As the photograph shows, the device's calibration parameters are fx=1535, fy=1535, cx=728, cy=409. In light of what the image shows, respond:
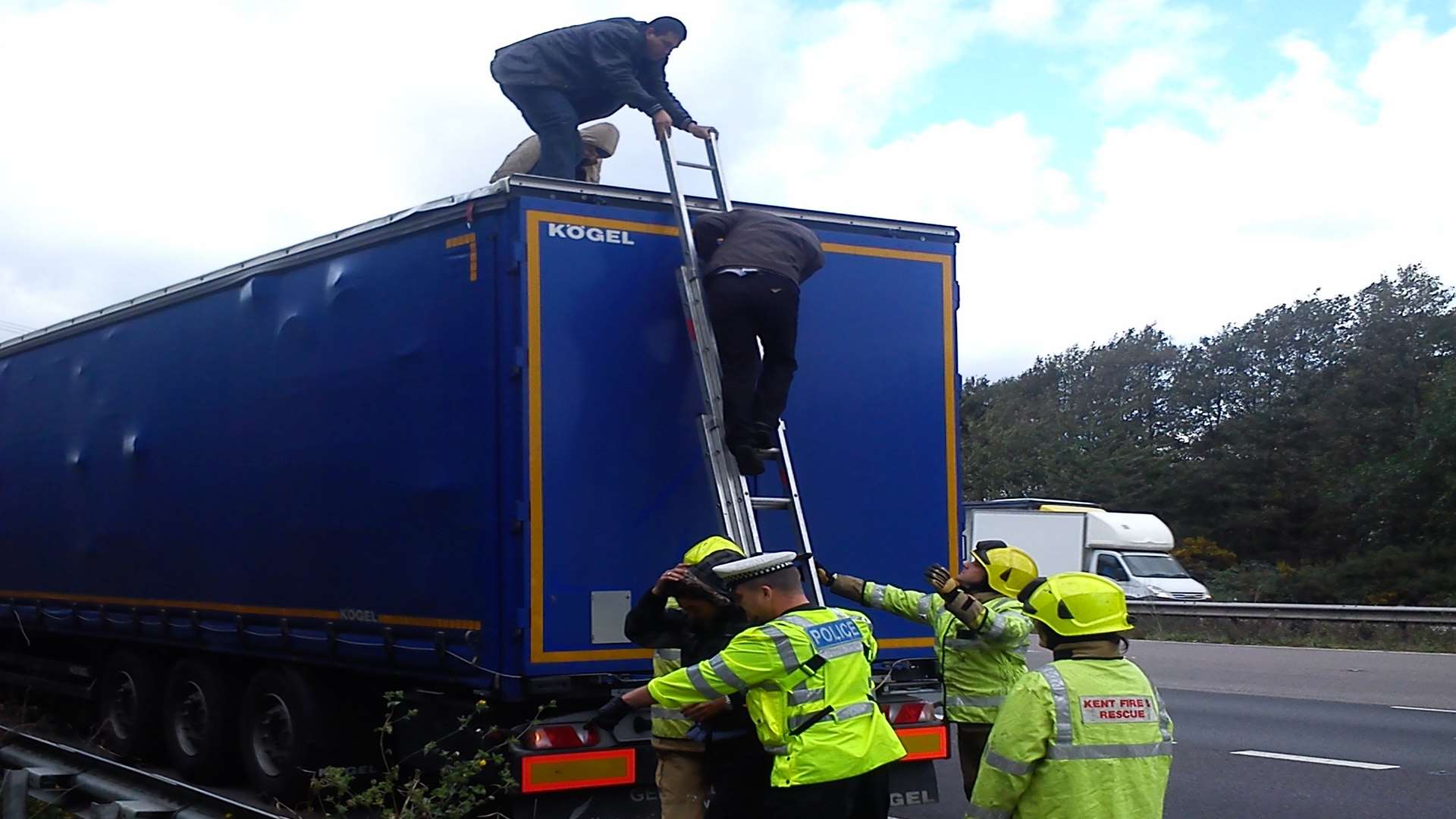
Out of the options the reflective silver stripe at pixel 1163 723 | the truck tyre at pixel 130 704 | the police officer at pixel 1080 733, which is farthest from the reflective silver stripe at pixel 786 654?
the truck tyre at pixel 130 704

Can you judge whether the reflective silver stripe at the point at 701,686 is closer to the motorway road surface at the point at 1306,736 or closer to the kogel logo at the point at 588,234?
the kogel logo at the point at 588,234

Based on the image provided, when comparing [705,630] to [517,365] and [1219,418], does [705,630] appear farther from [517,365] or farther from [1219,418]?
[1219,418]

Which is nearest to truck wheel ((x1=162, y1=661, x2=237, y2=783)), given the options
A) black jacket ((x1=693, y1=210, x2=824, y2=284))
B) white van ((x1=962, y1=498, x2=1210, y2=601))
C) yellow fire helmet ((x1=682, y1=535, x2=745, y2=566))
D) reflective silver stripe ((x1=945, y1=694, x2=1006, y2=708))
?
black jacket ((x1=693, y1=210, x2=824, y2=284))

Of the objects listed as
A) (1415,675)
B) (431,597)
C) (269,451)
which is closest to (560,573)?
(431,597)

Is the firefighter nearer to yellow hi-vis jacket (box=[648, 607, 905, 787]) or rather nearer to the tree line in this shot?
yellow hi-vis jacket (box=[648, 607, 905, 787])

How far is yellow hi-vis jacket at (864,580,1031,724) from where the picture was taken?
6.48 meters

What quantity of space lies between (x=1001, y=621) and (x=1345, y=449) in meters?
47.3

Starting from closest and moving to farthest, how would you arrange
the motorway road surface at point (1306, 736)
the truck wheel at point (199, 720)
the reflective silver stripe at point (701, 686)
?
the reflective silver stripe at point (701, 686) → the truck wheel at point (199, 720) → the motorway road surface at point (1306, 736)

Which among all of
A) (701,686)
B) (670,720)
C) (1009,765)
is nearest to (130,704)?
(670,720)

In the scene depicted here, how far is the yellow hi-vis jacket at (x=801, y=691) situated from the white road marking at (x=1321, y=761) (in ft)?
23.9

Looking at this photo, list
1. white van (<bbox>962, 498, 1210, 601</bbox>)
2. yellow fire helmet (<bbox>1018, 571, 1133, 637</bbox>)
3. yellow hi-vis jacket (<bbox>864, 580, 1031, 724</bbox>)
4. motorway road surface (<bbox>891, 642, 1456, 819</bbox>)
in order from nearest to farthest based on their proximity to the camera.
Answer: yellow fire helmet (<bbox>1018, 571, 1133, 637</bbox>) < yellow hi-vis jacket (<bbox>864, 580, 1031, 724</bbox>) < motorway road surface (<bbox>891, 642, 1456, 819</bbox>) < white van (<bbox>962, 498, 1210, 601</bbox>)

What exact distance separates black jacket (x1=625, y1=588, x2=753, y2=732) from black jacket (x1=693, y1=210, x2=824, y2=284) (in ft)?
5.26

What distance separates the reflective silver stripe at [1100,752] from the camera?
3965 millimetres

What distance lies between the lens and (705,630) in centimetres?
555
